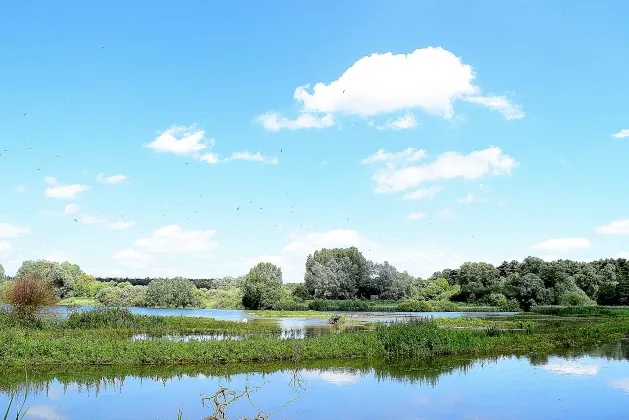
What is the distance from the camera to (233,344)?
26.7m

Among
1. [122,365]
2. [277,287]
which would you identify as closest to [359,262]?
[277,287]

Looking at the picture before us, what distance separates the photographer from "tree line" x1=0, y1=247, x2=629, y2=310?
86625 mm

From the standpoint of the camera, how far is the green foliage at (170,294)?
336 ft

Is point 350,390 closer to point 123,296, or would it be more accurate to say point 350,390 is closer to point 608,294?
point 608,294

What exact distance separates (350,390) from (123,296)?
98.5 meters

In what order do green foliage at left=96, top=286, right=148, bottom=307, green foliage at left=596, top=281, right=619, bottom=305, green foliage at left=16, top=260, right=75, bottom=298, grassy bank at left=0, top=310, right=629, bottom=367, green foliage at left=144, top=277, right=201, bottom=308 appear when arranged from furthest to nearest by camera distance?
green foliage at left=96, top=286, right=148, bottom=307 < green foliage at left=16, top=260, right=75, bottom=298 < green foliage at left=144, top=277, right=201, bottom=308 < green foliage at left=596, top=281, right=619, bottom=305 < grassy bank at left=0, top=310, right=629, bottom=367

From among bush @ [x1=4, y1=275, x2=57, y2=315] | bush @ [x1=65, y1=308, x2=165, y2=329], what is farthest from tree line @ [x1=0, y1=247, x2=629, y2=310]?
bush @ [x1=4, y1=275, x2=57, y2=315]

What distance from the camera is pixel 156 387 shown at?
67.8 feet

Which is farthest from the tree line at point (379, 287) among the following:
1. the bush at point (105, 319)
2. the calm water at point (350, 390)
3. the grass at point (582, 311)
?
the calm water at point (350, 390)

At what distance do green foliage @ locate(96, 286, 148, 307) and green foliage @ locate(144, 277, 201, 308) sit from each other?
9.51 feet

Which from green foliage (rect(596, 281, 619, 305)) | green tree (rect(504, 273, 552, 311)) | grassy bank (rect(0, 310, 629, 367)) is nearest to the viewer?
grassy bank (rect(0, 310, 629, 367))

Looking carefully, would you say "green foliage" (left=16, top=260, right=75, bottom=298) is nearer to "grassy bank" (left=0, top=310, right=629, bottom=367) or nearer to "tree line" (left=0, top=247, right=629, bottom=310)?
"tree line" (left=0, top=247, right=629, bottom=310)

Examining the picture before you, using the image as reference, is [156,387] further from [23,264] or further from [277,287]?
[23,264]

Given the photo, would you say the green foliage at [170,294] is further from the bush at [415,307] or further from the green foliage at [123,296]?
the bush at [415,307]
